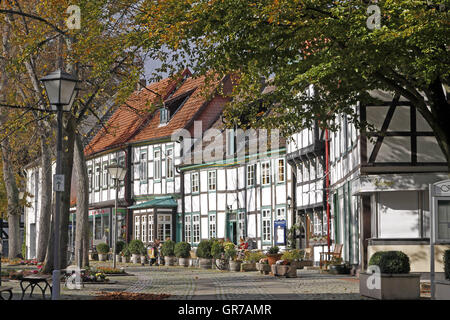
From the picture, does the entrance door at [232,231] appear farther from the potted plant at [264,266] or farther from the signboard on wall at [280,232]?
the potted plant at [264,266]

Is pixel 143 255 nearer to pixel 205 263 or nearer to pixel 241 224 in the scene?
pixel 241 224

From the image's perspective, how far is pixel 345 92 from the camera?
70.2ft

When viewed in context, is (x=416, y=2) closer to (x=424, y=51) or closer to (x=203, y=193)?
(x=424, y=51)

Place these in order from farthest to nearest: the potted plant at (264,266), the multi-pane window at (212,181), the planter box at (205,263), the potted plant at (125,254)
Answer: the multi-pane window at (212,181) < the potted plant at (125,254) < the planter box at (205,263) < the potted plant at (264,266)

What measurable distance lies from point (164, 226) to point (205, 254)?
519 inches

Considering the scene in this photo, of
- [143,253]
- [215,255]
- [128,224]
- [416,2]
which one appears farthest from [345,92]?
[128,224]

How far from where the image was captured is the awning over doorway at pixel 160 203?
4862cm

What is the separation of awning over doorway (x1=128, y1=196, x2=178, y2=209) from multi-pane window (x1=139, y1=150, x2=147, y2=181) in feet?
7.69

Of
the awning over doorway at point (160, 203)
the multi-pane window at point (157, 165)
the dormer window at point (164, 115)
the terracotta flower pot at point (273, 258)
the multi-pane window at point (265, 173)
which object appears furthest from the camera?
the dormer window at point (164, 115)

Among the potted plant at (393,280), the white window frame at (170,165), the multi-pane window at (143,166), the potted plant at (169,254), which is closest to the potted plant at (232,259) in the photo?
the potted plant at (169,254)

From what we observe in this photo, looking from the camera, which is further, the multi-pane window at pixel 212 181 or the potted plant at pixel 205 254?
the multi-pane window at pixel 212 181

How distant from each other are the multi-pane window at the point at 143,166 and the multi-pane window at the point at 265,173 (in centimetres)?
1306

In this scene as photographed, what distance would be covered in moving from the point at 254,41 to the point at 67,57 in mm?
7464

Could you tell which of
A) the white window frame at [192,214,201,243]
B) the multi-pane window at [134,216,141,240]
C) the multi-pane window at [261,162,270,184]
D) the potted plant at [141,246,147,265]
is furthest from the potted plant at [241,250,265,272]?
the multi-pane window at [134,216,141,240]
